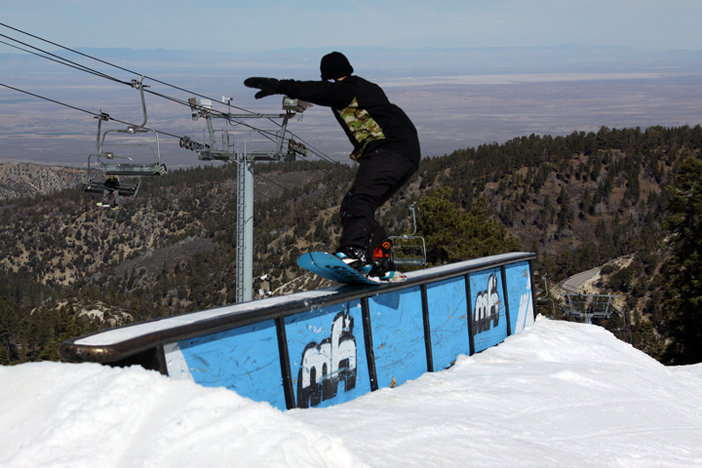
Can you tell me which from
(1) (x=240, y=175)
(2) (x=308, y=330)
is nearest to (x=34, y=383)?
(2) (x=308, y=330)

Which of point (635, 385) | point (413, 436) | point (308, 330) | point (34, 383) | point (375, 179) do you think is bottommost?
point (635, 385)

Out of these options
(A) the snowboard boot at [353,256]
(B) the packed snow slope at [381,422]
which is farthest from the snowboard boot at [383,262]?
(B) the packed snow slope at [381,422]

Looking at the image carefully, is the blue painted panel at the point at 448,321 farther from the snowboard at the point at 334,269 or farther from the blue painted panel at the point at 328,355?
the blue painted panel at the point at 328,355

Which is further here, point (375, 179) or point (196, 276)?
point (196, 276)

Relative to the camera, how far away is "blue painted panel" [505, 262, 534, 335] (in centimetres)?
830

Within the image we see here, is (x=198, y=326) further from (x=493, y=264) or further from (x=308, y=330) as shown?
(x=493, y=264)

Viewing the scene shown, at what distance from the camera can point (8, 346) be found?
82.4 m

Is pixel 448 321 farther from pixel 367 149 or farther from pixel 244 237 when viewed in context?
pixel 244 237

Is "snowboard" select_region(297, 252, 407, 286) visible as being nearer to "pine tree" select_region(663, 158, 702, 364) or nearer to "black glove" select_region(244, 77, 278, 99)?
"black glove" select_region(244, 77, 278, 99)

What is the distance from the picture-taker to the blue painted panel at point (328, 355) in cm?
469

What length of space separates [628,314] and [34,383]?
236ft

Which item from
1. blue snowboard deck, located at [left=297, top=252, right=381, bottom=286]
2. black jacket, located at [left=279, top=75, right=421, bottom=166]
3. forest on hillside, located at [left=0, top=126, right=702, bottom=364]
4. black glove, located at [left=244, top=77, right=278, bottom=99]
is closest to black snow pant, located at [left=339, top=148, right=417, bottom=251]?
black jacket, located at [left=279, top=75, right=421, bottom=166]

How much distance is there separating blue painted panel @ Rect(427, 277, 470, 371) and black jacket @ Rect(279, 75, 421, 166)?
2035 millimetres

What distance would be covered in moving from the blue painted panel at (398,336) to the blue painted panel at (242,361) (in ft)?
4.72
